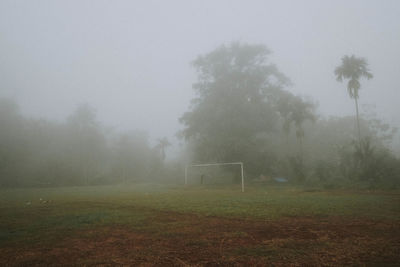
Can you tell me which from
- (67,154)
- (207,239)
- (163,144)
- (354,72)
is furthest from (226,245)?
(163,144)

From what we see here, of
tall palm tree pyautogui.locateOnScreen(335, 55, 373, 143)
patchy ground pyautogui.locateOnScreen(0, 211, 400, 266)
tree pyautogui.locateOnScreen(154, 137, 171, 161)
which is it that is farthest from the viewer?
tree pyautogui.locateOnScreen(154, 137, 171, 161)

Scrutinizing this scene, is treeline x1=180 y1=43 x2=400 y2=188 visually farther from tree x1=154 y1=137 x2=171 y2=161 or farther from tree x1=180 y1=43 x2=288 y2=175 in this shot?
tree x1=154 y1=137 x2=171 y2=161

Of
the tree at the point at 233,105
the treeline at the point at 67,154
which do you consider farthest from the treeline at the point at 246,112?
the treeline at the point at 67,154

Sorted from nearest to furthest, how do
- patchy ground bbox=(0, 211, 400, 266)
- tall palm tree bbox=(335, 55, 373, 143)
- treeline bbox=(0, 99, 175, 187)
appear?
patchy ground bbox=(0, 211, 400, 266) < tall palm tree bbox=(335, 55, 373, 143) < treeline bbox=(0, 99, 175, 187)

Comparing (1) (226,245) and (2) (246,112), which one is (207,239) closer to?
(1) (226,245)

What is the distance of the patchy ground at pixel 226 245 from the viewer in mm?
3885

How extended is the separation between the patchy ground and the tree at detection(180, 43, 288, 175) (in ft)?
74.2

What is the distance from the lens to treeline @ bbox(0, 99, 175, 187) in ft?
125

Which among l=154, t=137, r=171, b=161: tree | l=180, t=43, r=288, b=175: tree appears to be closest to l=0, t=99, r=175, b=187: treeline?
l=154, t=137, r=171, b=161: tree

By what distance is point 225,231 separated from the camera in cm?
585

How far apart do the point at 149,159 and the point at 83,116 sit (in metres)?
18.0

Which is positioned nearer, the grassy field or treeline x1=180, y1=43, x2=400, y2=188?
the grassy field

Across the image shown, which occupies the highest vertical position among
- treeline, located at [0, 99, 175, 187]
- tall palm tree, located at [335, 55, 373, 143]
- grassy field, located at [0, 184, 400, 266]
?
tall palm tree, located at [335, 55, 373, 143]

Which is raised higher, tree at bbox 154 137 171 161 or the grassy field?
tree at bbox 154 137 171 161
